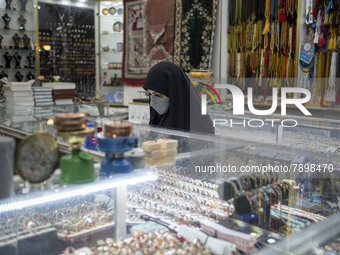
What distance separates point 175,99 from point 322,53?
2.72 metres

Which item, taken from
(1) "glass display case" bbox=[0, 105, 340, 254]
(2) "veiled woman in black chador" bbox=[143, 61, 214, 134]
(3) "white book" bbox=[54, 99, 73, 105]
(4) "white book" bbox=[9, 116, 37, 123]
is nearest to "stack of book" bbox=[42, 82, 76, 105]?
(3) "white book" bbox=[54, 99, 73, 105]

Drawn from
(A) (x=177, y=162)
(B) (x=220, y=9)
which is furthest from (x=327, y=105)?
(A) (x=177, y=162)

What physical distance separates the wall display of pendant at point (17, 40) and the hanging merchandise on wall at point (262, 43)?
361 centimetres

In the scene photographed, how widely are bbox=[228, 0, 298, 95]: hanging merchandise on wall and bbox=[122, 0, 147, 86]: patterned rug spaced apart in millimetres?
1878

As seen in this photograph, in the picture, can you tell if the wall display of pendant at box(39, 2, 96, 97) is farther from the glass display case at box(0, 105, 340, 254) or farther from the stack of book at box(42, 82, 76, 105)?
the glass display case at box(0, 105, 340, 254)

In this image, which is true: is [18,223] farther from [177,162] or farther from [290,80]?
[290,80]

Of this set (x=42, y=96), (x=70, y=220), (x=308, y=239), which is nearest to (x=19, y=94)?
(x=42, y=96)

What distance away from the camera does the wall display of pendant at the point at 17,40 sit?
260 inches

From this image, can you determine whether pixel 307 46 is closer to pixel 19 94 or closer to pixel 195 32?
pixel 195 32

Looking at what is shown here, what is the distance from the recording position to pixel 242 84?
18.6ft

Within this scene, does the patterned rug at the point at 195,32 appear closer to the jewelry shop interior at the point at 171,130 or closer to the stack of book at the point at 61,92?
the jewelry shop interior at the point at 171,130

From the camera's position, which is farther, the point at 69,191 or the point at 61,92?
the point at 61,92

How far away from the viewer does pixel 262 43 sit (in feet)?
17.9

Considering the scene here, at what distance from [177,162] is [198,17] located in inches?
184
